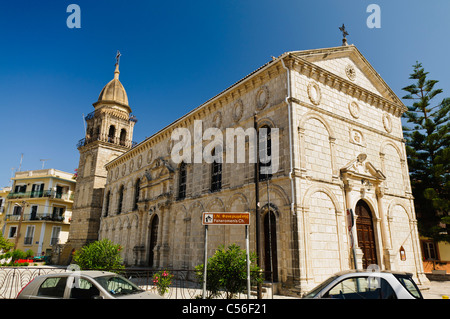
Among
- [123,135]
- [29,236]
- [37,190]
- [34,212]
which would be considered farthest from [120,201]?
[37,190]

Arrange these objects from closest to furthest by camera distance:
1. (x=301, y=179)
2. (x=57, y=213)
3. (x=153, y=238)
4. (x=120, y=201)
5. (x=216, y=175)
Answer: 1. (x=301, y=179)
2. (x=216, y=175)
3. (x=153, y=238)
4. (x=120, y=201)
5. (x=57, y=213)

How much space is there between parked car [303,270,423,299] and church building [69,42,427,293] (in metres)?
3.56

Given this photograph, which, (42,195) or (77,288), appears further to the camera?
(42,195)

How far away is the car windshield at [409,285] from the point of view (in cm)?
511

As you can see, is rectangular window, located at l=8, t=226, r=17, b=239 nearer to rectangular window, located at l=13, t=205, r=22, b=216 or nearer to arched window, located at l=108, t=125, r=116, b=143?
rectangular window, located at l=13, t=205, r=22, b=216

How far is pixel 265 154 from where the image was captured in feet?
45.2

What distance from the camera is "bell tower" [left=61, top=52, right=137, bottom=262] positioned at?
31.3 metres

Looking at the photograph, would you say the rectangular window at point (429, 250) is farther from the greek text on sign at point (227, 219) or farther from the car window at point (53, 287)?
the car window at point (53, 287)

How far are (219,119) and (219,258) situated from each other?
9538 millimetres

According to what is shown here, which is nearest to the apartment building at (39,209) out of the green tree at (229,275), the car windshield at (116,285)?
the green tree at (229,275)

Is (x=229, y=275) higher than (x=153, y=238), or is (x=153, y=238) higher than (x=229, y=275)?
(x=153, y=238)

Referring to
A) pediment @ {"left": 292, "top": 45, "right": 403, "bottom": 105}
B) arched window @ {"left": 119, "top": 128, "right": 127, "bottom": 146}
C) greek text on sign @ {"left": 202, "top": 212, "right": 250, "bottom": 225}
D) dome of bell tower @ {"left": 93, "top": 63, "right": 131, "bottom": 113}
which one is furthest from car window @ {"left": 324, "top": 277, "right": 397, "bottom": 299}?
dome of bell tower @ {"left": 93, "top": 63, "right": 131, "bottom": 113}

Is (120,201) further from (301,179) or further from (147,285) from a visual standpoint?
(301,179)

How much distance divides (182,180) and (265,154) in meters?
8.00
